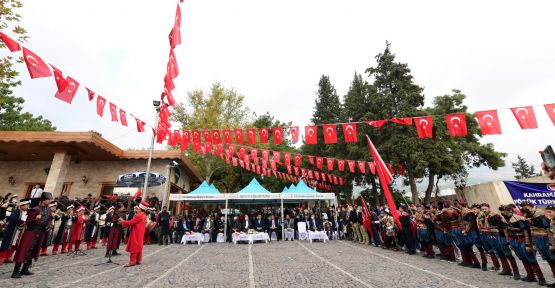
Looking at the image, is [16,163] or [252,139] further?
[16,163]

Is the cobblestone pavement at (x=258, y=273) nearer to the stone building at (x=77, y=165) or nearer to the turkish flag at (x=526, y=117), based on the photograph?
the turkish flag at (x=526, y=117)

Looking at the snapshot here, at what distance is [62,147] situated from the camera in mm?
14742

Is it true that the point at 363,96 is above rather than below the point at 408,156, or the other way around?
above

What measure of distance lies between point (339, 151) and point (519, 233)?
2352 centimetres

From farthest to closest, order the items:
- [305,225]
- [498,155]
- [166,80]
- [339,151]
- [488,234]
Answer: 1. [339,151]
2. [498,155]
3. [305,225]
4. [166,80]
5. [488,234]

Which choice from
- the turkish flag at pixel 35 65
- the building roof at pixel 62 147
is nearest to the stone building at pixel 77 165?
the building roof at pixel 62 147

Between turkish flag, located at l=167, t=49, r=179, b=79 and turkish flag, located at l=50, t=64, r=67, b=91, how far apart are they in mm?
3280

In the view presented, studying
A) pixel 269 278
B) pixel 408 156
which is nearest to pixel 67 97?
pixel 269 278

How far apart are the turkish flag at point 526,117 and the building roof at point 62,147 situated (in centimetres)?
1849

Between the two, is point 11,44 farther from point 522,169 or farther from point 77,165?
point 522,169

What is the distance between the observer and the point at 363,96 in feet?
89.9

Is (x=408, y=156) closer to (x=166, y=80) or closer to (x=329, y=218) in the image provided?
(x=329, y=218)

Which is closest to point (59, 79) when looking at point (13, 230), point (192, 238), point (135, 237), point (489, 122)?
point (13, 230)

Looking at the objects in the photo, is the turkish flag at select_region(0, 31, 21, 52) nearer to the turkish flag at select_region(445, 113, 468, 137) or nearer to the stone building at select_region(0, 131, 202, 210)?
the stone building at select_region(0, 131, 202, 210)
